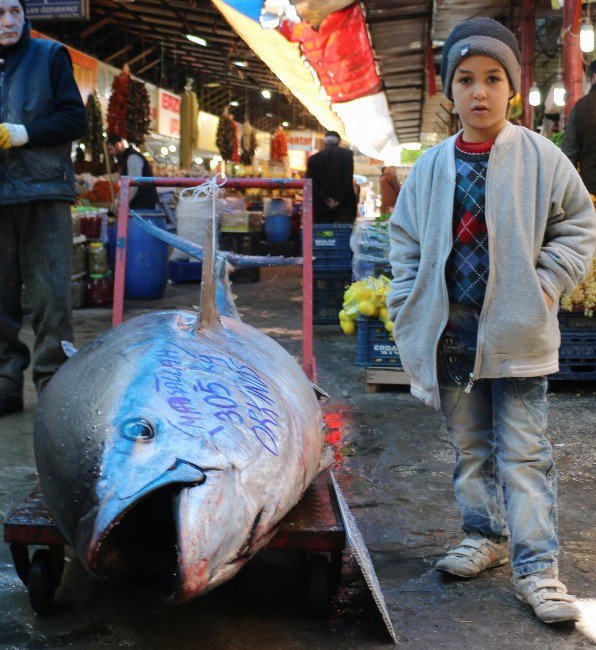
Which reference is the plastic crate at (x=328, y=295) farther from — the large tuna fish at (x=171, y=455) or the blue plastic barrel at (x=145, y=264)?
the large tuna fish at (x=171, y=455)

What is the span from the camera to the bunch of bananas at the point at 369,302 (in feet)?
19.5

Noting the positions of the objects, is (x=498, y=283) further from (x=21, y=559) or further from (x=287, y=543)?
(x=21, y=559)

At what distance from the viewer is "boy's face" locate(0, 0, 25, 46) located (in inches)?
183

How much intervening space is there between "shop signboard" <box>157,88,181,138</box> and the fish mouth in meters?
19.9

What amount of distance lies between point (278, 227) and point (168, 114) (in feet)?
27.4

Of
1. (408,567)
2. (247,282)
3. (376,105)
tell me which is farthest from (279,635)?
(376,105)

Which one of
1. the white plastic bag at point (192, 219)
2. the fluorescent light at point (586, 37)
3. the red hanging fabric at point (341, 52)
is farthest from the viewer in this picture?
the white plastic bag at point (192, 219)

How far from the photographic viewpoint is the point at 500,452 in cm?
289

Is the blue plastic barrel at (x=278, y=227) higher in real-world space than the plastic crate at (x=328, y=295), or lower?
higher

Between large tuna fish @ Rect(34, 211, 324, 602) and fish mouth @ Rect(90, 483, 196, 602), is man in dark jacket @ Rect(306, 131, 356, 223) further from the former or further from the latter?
fish mouth @ Rect(90, 483, 196, 602)

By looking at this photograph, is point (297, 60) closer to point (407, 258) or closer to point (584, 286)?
point (584, 286)

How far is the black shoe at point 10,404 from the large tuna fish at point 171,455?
2.66 metres

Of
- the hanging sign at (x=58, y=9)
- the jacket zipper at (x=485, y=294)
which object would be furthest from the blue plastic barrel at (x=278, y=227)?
the jacket zipper at (x=485, y=294)

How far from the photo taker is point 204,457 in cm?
190
